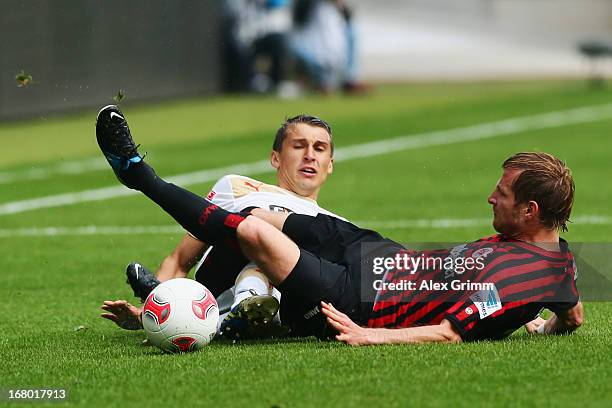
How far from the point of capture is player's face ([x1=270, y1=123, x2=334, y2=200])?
26.4 feet

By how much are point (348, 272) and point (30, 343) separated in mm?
1824

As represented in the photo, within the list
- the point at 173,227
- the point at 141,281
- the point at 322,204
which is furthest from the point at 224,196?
the point at 322,204

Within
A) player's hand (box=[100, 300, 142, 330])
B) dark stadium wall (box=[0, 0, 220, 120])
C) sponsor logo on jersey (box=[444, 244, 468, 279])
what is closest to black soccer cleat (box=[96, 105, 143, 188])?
player's hand (box=[100, 300, 142, 330])

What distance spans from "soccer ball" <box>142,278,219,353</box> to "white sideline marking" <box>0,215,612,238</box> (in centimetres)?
515

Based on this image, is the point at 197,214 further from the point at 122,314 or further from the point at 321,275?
the point at 122,314

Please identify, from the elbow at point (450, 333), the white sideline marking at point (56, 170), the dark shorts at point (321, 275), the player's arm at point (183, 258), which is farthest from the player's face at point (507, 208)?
the white sideline marking at point (56, 170)

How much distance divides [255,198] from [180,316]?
4.04 feet

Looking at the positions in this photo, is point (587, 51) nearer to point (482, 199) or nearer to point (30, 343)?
point (482, 199)

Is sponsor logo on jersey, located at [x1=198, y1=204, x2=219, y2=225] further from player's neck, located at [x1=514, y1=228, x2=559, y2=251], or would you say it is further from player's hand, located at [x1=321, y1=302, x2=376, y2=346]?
player's neck, located at [x1=514, y1=228, x2=559, y2=251]

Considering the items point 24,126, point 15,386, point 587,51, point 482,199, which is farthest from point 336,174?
point 587,51

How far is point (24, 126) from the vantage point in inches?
866

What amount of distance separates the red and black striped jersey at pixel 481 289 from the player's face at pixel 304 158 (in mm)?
1073

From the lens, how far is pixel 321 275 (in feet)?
23.1

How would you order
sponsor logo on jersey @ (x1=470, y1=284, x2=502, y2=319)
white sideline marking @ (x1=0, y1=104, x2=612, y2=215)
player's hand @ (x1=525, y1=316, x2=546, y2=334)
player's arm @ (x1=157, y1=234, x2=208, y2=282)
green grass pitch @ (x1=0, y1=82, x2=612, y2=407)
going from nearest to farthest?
1. green grass pitch @ (x1=0, y1=82, x2=612, y2=407)
2. sponsor logo on jersey @ (x1=470, y1=284, x2=502, y2=319)
3. player's hand @ (x1=525, y1=316, x2=546, y2=334)
4. player's arm @ (x1=157, y1=234, x2=208, y2=282)
5. white sideline marking @ (x1=0, y1=104, x2=612, y2=215)
